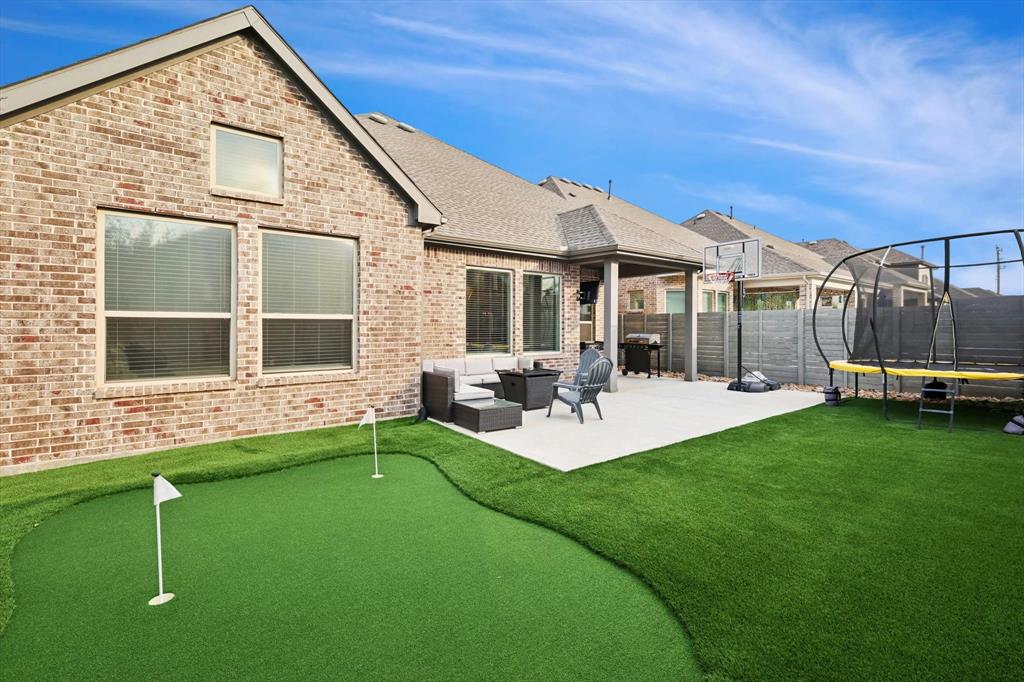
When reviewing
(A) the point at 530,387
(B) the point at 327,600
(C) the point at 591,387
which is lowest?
(B) the point at 327,600

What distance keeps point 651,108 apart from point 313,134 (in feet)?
87.4

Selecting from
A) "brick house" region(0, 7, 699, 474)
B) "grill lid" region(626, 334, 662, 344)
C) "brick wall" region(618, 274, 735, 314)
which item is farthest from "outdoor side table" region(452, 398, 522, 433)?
"brick wall" region(618, 274, 735, 314)

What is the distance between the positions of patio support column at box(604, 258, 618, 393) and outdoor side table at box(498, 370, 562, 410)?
2.53 metres

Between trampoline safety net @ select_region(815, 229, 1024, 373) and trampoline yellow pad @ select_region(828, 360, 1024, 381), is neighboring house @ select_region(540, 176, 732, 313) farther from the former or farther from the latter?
trampoline yellow pad @ select_region(828, 360, 1024, 381)

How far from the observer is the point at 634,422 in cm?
779

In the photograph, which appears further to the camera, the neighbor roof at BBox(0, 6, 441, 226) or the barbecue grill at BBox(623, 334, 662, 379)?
the barbecue grill at BBox(623, 334, 662, 379)

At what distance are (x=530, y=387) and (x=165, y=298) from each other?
18.7 ft

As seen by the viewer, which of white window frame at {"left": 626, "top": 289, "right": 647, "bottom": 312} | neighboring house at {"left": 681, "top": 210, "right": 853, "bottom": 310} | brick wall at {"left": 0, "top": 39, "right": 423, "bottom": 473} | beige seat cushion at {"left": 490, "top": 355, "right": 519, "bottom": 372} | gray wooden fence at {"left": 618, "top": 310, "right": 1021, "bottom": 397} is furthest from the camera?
white window frame at {"left": 626, "top": 289, "right": 647, "bottom": 312}

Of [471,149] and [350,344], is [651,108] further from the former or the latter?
[350,344]

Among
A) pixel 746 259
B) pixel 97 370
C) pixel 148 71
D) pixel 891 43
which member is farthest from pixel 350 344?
pixel 891 43

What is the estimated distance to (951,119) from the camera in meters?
17.6

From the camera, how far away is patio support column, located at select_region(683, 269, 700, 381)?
44.3 ft

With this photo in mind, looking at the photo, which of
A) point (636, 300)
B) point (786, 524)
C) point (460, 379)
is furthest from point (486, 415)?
point (636, 300)

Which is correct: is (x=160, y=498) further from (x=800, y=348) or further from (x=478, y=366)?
(x=800, y=348)
